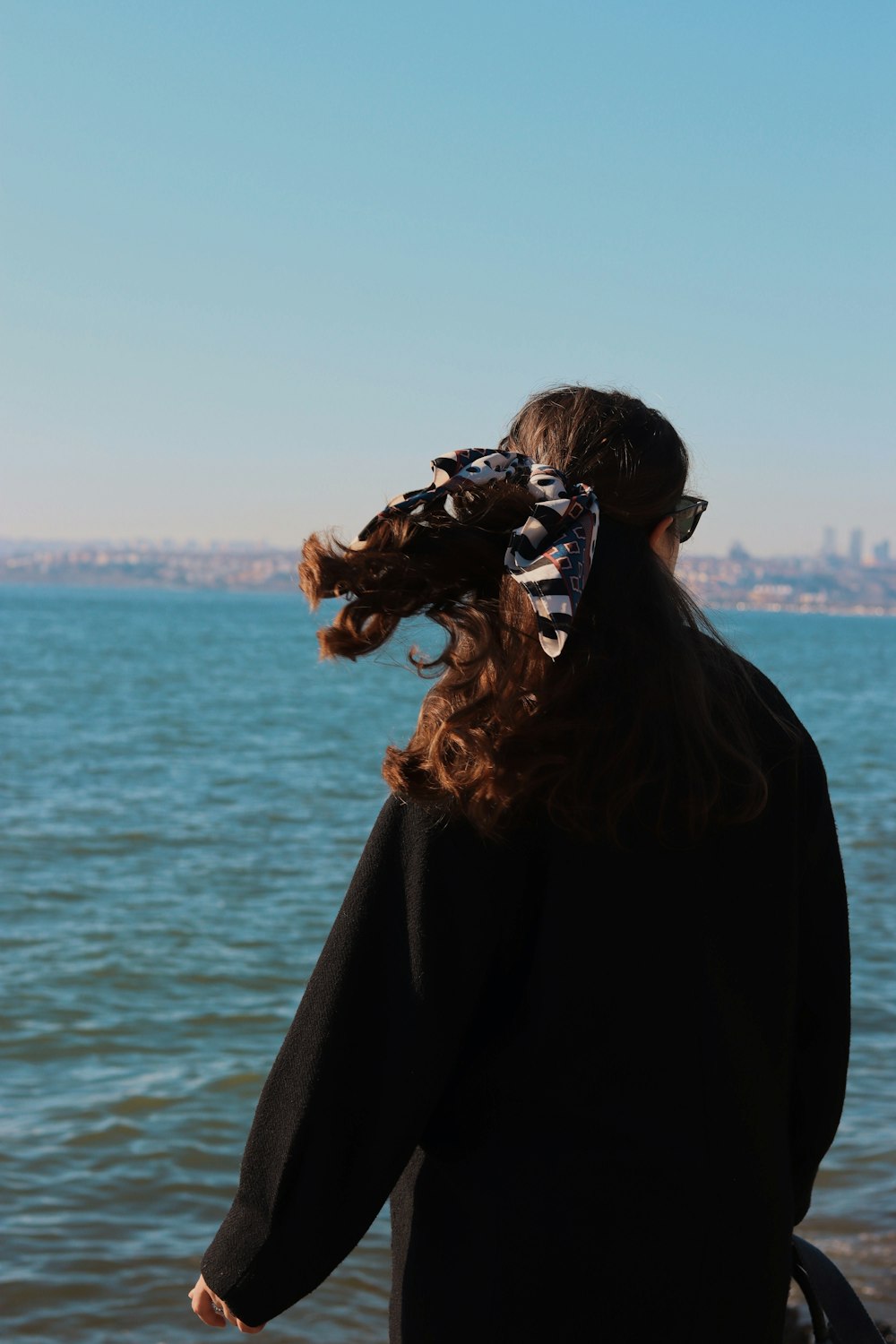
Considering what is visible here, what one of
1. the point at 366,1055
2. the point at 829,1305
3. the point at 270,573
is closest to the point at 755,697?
the point at 366,1055

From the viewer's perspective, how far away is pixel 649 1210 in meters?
1.55

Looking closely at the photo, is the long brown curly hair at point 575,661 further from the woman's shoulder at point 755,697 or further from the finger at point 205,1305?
the finger at point 205,1305

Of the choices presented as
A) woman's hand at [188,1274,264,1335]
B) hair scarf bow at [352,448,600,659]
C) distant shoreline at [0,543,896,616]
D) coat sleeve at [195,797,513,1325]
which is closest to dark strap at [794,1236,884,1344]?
coat sleeve at [195,797,513,1325]

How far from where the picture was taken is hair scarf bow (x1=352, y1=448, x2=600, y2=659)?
1.55m

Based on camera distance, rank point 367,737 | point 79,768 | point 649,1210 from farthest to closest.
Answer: point 367,737 < point 79,768 < point 649,1210

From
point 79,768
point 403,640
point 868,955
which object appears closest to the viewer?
point 403,640

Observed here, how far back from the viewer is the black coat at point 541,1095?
155 cm

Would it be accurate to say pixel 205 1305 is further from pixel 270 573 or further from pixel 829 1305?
pixel 270 573

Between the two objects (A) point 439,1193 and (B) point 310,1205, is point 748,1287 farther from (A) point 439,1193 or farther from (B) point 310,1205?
(B) point 310,1205

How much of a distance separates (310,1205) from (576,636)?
0.76 m

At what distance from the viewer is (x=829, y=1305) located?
1.71 meters

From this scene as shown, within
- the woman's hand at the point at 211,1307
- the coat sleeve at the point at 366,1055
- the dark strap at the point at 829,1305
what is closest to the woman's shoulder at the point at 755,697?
the coat sleeve at the point at 366,1055

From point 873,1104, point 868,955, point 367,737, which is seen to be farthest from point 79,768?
point 873,1104

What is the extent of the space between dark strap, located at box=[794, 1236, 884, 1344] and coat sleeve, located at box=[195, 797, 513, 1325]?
1.78 ft
